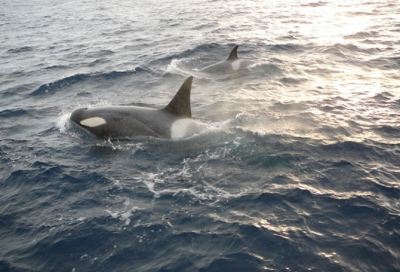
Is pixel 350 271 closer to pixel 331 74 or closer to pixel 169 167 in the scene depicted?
pixel 169 167

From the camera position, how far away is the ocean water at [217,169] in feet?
28.1

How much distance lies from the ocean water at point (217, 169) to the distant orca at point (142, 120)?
0.33 m

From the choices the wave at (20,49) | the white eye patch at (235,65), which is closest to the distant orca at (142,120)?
the white eye patch at (235,65)

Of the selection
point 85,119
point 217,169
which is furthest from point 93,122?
point 217,169

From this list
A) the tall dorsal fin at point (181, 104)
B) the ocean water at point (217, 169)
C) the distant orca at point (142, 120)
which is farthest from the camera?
the distant orca at point (142, 120)

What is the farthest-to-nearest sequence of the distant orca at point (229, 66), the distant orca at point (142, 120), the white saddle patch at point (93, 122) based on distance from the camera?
the distant orca at point (229, 66) < the white saddle patch at point (93, 122) < the distant orca at point (142, 120)

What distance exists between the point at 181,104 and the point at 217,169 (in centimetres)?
311

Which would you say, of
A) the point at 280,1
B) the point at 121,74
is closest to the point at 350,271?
the point at 121,74

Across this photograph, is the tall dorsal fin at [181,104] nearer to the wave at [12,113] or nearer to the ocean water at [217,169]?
the ocean water at [217,169]

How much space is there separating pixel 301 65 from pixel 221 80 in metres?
4.81

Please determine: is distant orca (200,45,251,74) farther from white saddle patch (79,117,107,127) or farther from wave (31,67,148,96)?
white saddle patch (79,117,107,127)

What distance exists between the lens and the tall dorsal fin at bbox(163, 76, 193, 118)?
13173mm

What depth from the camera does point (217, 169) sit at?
37.3 feet

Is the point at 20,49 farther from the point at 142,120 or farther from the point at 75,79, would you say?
the point at 142,120
